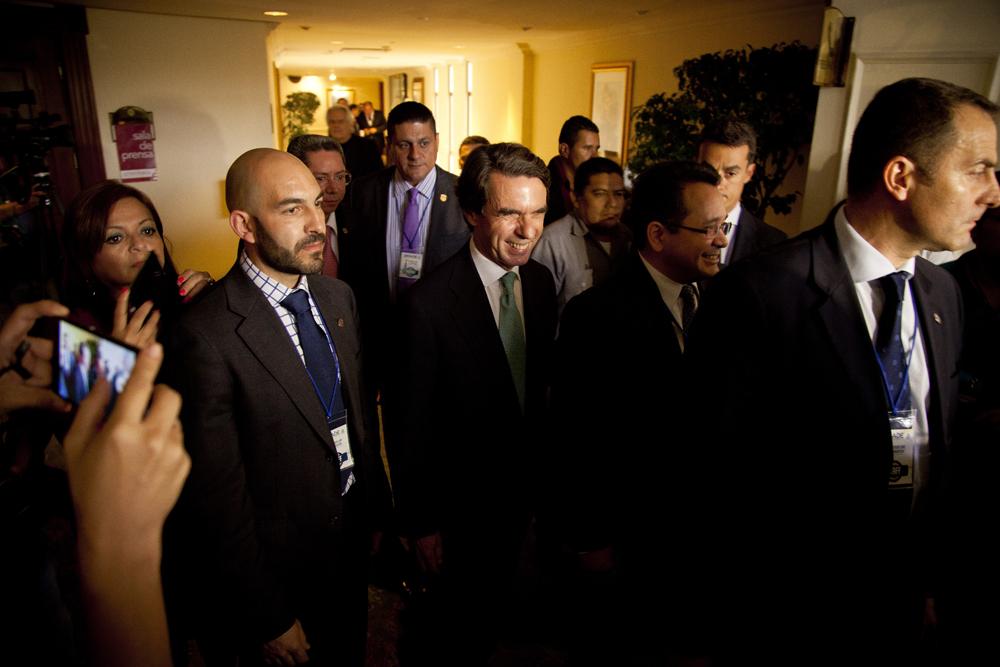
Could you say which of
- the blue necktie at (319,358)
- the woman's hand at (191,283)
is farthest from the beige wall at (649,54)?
the woman's hand at (191,283)

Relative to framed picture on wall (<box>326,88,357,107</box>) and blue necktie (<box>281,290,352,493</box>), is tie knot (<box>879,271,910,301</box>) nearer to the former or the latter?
blue necktie (<box>281,290,352,493</box>)

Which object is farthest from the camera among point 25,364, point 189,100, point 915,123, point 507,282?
point 189,100

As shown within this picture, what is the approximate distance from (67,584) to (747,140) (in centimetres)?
380

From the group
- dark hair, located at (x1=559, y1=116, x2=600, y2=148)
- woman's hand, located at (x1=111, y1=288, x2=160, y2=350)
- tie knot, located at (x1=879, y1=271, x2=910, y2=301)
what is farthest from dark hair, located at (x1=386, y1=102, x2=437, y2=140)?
tie knot, located at (x1=879, y1=271, x2=910, y2=301)

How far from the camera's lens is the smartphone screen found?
2.34 ft

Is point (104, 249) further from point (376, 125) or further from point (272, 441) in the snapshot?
point (376, 125)

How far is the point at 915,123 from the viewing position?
117cm

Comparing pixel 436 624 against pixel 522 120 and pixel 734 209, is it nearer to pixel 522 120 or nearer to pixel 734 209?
pixel 734 209

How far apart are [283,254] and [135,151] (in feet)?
17.1

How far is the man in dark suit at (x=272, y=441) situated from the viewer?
1320 mm

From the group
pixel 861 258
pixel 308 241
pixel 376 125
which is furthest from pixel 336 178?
pixel 376 125

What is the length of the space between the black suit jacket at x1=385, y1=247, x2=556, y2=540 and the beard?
0.33m

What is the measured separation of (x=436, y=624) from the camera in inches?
82.7

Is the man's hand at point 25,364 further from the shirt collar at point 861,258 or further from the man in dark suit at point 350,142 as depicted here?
the man in dark suit at point 350,142
